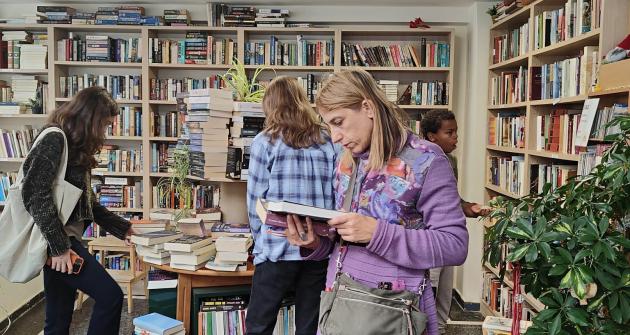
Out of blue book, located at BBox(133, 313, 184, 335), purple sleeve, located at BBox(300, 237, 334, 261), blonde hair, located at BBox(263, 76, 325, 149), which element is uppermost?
blonde hair, located at BBox(263, 76, 325, 149)

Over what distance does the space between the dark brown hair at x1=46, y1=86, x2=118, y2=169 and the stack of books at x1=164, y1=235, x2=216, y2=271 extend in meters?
0.66

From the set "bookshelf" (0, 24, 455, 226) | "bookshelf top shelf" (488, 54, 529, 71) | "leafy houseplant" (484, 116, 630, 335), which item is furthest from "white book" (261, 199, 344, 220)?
"bookshelf" (0, 24, 455, 226)

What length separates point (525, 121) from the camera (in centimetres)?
356

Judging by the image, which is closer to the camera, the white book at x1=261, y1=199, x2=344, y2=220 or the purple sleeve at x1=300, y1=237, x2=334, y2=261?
the white book at x1=261, y1=199, x2=344, y2=220

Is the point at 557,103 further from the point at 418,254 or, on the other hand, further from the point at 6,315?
the point at 6,315

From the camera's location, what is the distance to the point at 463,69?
15.7 ft

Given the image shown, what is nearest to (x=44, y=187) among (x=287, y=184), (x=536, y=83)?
(x=287, y=184)

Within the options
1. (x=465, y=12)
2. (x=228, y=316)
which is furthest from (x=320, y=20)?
(x=228, y=316)

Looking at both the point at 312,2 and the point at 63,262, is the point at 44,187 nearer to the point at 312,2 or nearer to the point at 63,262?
the point at 63,262

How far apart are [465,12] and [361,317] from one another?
406cm

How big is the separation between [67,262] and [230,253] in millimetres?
844

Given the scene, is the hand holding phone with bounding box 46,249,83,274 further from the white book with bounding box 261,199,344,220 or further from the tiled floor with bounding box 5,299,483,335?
the tiled floor with bounding box 5,299,483,335

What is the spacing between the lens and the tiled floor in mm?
3641

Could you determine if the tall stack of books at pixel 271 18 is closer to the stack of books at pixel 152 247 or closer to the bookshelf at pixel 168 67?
the bookshelf at pixel 168 67
